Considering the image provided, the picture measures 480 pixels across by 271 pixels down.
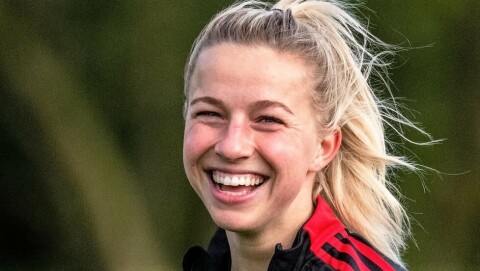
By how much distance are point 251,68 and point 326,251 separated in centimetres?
49

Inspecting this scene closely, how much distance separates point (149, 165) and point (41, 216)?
103 centimetres

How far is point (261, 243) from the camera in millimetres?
3109

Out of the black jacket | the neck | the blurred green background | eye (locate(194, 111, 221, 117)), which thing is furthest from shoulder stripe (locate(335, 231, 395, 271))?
the blurred green background

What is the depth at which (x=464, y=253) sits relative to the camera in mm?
7402

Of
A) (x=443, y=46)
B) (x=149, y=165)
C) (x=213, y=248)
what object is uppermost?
(x=213, y=248)

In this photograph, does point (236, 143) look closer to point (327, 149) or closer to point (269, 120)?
point (269, 120)

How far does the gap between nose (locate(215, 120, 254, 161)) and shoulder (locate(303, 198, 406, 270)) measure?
A: 0.27 m

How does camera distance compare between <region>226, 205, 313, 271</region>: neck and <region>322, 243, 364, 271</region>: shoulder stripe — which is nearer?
<region>322, 243, 364, 271</region>: shoulder stripe

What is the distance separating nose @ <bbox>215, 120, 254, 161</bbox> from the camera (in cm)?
286

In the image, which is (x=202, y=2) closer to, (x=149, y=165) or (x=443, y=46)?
(x=149, y=165)

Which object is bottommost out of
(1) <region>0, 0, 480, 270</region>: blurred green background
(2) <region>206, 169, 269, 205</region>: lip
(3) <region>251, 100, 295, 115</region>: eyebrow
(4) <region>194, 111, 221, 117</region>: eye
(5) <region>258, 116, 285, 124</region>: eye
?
(1) <region>0, 0, 480, 270</region>: blurred green background

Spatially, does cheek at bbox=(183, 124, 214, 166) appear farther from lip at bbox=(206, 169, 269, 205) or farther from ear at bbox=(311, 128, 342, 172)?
ear at bbox=(311, 128, 342, 172)

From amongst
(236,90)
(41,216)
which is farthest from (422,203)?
(236,90)

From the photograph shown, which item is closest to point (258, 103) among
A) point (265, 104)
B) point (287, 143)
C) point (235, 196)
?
point (265, 104)
